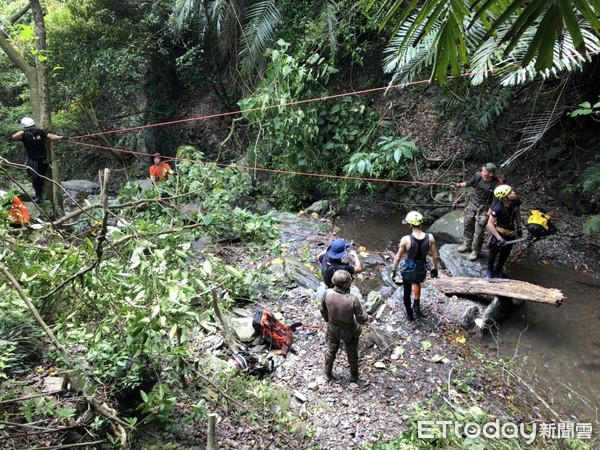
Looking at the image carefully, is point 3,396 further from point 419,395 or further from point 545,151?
point 545,151

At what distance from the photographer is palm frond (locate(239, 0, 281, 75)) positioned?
830 centimetres

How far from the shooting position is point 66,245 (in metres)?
3.18

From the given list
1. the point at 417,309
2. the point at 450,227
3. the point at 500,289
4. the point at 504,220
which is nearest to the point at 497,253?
the point at 504,220

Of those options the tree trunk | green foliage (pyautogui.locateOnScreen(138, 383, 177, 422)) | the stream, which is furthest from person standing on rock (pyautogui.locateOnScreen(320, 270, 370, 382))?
the tree trunk

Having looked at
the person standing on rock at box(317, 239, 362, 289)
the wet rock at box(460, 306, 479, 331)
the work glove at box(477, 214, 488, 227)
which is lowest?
the wet rock at box(460, 306, 479, 331)

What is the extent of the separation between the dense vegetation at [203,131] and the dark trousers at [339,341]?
830 millimetres

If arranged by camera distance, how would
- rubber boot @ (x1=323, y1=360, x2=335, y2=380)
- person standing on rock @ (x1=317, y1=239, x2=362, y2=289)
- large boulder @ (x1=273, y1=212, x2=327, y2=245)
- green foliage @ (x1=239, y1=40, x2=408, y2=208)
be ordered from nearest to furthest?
1. rubber boot @ (x1=323, y1=360, x2=335, y2=380)
2. person standing on rock @ (x1=317, y1=239, x2=362, y2=289)
3. large boulder @ (x1=273, y1=212, x2=327, y2=245)
4. green foliage @ (x1=239, y1=40, x2=408, y2=208)

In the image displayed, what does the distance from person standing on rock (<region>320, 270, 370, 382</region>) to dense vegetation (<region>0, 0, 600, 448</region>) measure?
900 mm

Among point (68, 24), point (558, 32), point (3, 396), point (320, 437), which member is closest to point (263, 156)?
point (68, 24)

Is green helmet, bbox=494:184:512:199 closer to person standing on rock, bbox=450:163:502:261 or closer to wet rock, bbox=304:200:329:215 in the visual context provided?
person standing on rock, bbox=450:163:502:261

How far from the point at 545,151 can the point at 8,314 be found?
8264 millimetres

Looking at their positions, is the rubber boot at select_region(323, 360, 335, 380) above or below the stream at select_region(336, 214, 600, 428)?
above

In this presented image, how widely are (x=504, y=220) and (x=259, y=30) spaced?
599cm

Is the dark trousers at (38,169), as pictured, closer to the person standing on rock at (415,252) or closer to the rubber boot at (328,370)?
the rubber boot at (328,370)
